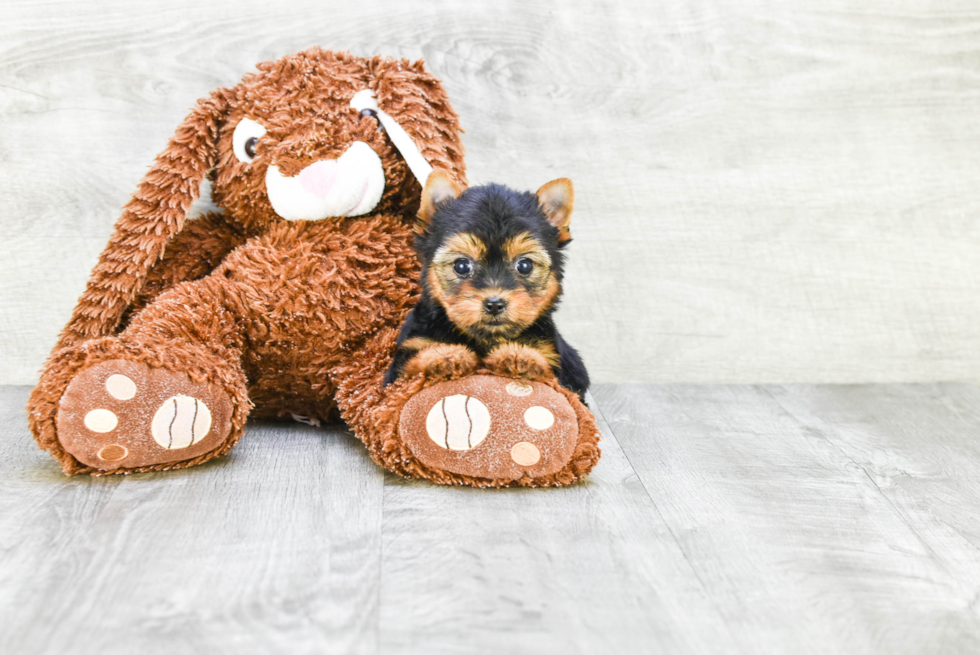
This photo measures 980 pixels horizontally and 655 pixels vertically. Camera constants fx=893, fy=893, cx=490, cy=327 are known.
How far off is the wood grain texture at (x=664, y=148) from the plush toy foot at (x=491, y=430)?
0.65 m

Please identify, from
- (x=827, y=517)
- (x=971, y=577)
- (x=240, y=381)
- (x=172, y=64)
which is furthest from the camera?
(x=172, y=64)

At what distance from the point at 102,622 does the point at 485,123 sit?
113 cm

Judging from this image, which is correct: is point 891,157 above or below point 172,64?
below

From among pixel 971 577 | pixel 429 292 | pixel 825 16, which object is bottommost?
pixel 971 577

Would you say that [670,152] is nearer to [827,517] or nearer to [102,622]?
[827,517]

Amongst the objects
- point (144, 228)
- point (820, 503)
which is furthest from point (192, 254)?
point (820, 503)

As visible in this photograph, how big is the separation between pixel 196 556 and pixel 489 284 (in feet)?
1.44

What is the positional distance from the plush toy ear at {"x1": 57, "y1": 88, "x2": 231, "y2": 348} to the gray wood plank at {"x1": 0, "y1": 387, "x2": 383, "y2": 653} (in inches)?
8.7

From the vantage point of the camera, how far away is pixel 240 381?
1.22 meters

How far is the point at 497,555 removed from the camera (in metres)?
0.94

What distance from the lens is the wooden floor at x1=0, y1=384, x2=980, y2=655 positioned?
0.80 m

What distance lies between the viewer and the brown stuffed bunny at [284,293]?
111 cm

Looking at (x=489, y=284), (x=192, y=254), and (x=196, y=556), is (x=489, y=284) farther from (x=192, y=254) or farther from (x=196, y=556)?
(x=192, y=254)

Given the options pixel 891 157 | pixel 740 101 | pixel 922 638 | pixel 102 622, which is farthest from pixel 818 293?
pixel 102 622
